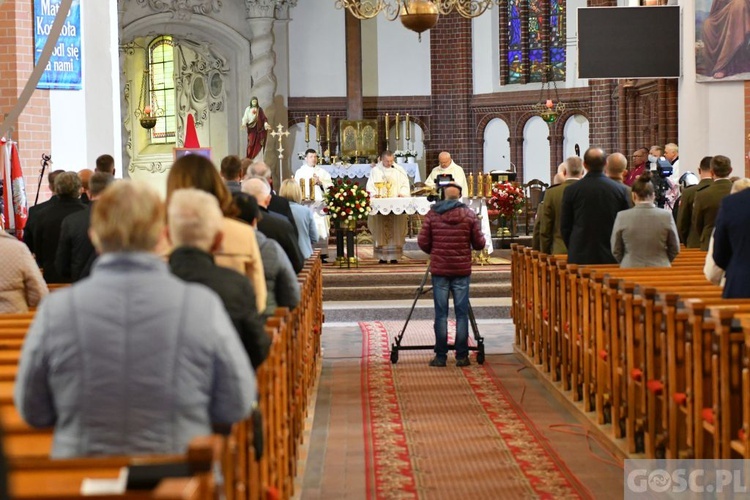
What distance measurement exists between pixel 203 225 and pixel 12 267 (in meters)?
2.71

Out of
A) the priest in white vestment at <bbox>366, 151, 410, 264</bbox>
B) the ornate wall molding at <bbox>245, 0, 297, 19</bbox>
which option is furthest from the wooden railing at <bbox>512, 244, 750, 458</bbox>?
the ornate wall molding at <bbox>245, 0, 297, 19</bbox>

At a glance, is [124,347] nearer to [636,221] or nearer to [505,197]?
[636,221]

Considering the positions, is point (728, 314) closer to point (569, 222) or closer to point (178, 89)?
point (569, 222)

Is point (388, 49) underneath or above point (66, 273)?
above

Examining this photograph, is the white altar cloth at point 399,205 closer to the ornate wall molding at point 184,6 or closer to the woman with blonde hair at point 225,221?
the ornate wall molding at point 184,6

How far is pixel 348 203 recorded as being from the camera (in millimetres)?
15102

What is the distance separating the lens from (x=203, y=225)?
388cm

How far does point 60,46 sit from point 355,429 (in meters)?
7.64

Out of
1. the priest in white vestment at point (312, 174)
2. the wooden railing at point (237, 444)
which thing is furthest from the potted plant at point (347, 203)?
the wooden railing at point (237, 444)

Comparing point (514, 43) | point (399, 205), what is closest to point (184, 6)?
point (514, 43)

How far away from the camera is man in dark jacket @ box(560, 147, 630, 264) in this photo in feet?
29.9

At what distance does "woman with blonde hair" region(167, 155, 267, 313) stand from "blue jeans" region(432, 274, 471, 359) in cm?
543

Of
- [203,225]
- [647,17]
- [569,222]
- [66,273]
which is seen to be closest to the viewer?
[203,225]

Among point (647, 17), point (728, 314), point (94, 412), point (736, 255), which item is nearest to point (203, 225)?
point (94, 412)
